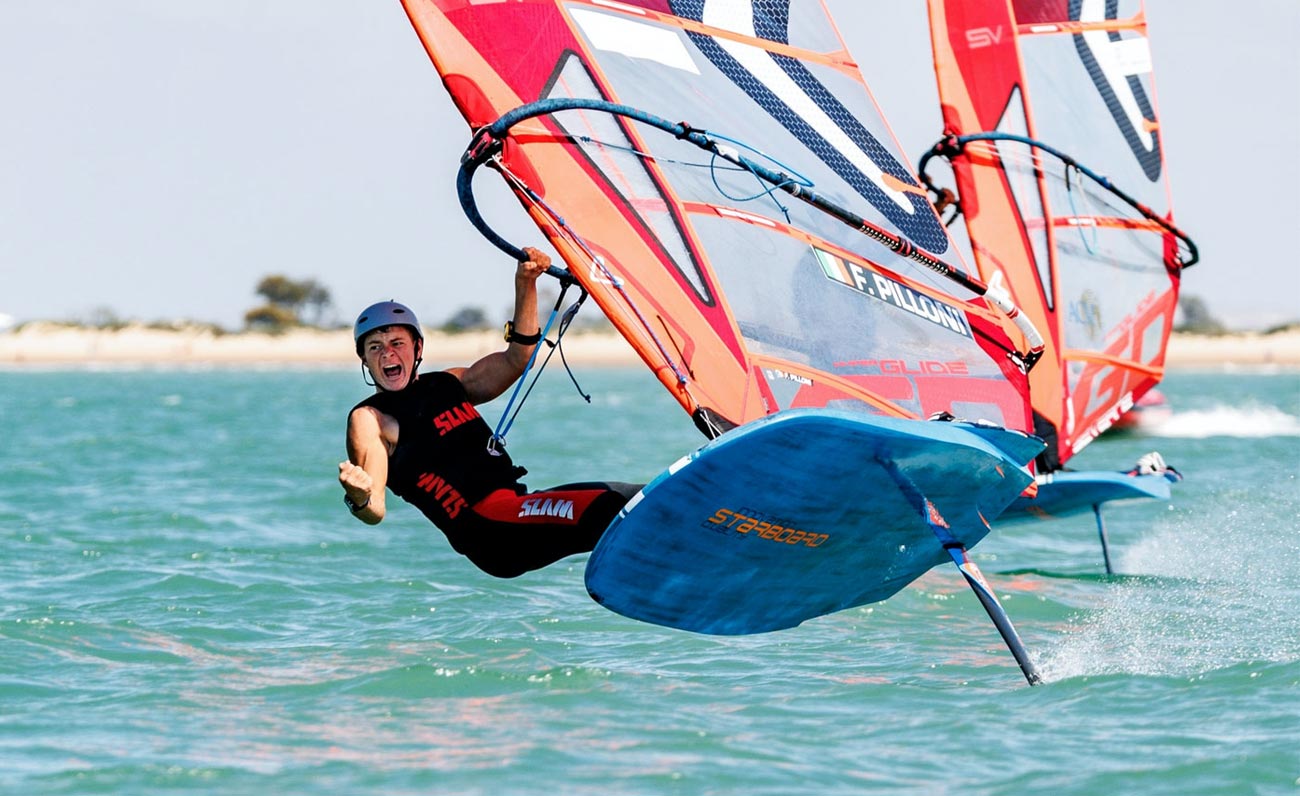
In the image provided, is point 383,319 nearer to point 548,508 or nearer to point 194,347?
point 548,508

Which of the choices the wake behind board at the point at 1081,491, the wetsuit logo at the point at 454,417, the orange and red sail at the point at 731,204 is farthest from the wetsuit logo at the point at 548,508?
the wake behind board at the point at 1081,491

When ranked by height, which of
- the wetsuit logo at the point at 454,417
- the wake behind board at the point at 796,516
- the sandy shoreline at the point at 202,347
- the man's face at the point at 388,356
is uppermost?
the man's face at the point at 388,356

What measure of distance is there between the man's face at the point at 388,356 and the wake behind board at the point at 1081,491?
4.02 meters

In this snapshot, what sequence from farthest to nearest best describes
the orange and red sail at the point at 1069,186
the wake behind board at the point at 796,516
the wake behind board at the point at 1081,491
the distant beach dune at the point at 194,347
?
the distant beach dune at the point at 194,347, the orange and red sail at the point at 1069,186, the wake behind board at the point at 1081,491, the wake behind board at the point at 796,516

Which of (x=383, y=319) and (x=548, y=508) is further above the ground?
(x=383, y=319)

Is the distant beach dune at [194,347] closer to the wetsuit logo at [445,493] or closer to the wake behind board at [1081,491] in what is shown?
the wake behind board at [1081,491]

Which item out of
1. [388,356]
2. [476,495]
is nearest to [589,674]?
[476,495]

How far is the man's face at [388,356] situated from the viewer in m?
6.00

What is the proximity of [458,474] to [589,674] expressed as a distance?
0.94 m

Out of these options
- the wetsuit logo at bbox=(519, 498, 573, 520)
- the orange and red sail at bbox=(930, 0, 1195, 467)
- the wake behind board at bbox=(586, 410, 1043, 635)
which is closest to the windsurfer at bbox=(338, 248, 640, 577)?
the wetsuit logo at bbox=(519, 498, 573, 520)

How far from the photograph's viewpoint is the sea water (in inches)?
184

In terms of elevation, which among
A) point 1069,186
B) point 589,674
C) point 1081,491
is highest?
point 1069,186

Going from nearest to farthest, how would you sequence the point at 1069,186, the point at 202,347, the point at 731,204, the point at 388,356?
the point at 388,356
the point at 731,204
the point at 1069,186
the point at 202,347

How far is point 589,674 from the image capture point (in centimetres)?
605
